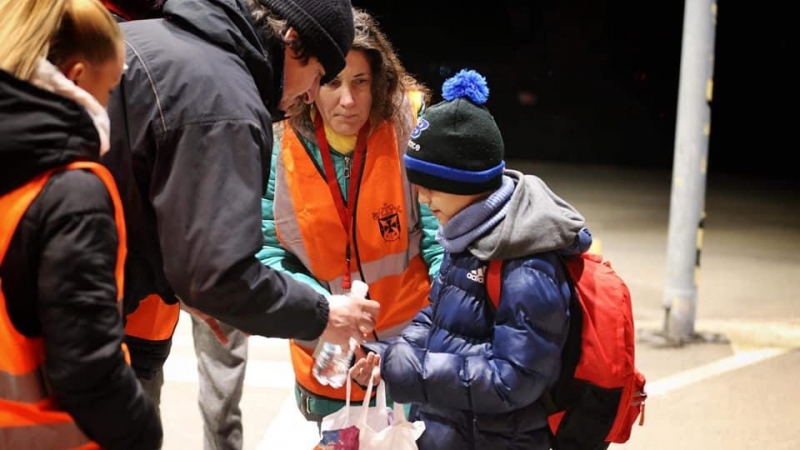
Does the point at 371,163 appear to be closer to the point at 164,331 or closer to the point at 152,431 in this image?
the point at 164,331

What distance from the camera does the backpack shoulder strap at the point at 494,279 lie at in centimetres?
260

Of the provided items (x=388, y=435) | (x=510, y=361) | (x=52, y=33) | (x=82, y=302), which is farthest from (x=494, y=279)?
(x=52, y=33)

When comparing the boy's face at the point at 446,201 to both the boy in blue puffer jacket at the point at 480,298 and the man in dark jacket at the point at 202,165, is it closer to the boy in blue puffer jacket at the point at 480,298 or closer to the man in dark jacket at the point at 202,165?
the boy in blue puffer jacket at the point at 480,298

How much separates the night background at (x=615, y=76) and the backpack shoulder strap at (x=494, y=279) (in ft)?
41.7

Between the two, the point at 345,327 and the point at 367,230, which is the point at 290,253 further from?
the point at 345,327

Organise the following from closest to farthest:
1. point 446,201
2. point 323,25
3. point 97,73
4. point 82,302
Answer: point 82,302 < point 97,73 < point 323,25 < point 446,201

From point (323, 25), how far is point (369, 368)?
951 millimetres

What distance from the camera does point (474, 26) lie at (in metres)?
18.5

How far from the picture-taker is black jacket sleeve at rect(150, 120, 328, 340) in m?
2.03

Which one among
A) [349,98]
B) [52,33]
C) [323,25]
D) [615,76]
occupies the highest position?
[52,33]

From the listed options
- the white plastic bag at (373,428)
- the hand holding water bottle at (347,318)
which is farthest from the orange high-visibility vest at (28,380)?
the white plastic bag at (373,428)

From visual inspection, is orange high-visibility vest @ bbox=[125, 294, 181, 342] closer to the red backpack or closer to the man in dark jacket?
the man in dark jacket

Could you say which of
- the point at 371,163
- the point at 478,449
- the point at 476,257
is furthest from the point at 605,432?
the point at 371,163

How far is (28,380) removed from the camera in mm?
1763
